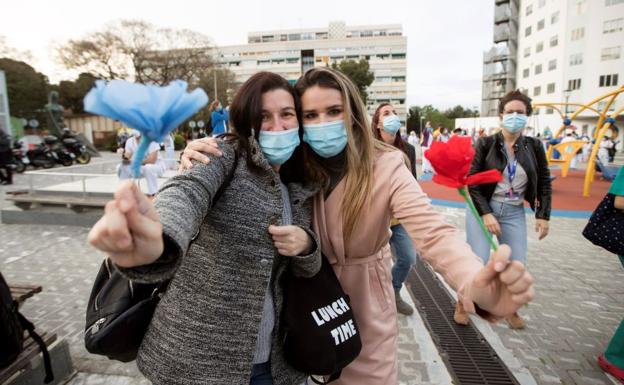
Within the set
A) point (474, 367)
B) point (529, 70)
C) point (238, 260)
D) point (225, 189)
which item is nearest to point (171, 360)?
point (238, 260)

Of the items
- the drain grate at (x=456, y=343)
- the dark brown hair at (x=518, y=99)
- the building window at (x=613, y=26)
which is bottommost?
the drain grate at (x=456, y=343)

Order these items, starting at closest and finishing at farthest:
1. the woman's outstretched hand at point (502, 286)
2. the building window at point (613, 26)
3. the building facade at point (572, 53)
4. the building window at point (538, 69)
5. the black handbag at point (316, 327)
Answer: the woman's outstretched hand at point (502, 286) < the black handbag at point (316, 327) < the building window at point (613, 26) < the building facade at point (572, 53) < the building window at point (538, 69)

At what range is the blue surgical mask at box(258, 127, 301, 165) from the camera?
1421mm

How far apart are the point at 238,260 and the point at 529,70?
60709 mm

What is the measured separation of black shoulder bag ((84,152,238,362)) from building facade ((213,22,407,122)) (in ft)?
261

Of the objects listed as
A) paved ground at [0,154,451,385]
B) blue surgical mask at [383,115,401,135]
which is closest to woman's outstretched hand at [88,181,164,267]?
paved ground at [0,154,451,385]

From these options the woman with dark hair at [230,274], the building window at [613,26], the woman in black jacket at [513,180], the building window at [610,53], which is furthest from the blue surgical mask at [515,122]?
the building window at [613,26]

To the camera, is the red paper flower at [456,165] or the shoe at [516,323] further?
the shoe at [516,323]

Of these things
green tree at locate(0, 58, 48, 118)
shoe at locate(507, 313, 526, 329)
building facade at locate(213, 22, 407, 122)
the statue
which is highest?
building facade at locate(213, 22, 407, 122)

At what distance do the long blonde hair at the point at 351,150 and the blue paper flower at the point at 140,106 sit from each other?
814 millimetres

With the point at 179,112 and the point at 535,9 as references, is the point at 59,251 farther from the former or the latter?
the point at 535,9

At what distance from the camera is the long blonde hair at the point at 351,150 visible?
58.7 inches

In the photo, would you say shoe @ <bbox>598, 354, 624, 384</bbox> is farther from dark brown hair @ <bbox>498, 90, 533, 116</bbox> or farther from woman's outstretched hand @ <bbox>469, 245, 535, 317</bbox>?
woman's outstretched hand @ <bbox>469, 245, 535, 317</bbox>

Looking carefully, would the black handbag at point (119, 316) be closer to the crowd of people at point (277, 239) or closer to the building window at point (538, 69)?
the crowd of people at point (277, 239)
